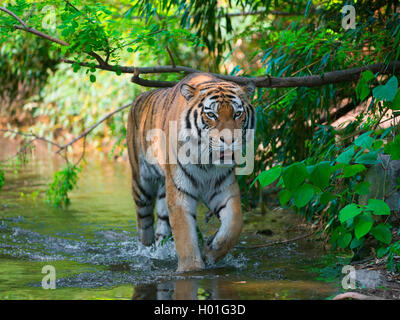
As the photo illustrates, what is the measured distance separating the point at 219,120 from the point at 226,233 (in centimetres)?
77

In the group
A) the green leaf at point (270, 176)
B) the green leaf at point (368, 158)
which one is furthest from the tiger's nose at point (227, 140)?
the green leaf at point (368, 158)

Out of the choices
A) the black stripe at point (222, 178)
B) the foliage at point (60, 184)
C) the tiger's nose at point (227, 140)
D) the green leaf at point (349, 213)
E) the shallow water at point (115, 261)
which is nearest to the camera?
the green leaf at point (349, 213)

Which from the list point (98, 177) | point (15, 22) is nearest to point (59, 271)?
point (15, 22)

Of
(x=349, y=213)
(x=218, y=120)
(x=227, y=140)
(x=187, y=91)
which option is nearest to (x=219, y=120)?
(x=218, y=120)

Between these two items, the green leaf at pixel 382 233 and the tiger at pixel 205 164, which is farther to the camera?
the tiger at pixel 205 164

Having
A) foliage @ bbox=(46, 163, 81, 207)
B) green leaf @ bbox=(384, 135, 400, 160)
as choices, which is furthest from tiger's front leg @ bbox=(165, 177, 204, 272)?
foliage @ bbox=(46, 163, 81, 207)

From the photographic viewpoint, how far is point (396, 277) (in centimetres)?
353

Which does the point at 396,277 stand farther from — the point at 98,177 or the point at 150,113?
the point at 98,177

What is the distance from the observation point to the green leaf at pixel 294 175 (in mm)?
3256

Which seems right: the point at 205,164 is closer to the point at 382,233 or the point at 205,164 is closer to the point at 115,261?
the point at 115,261

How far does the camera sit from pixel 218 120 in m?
4.08

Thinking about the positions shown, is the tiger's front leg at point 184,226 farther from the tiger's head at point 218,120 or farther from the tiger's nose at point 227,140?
the tiger's nose at point 227,140

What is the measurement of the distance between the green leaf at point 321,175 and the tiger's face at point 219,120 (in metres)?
0.84

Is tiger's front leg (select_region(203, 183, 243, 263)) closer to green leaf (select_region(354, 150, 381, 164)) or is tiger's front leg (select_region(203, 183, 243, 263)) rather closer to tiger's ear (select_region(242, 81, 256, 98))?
tiger's ear (select_region(242, 81, 256, 98))
